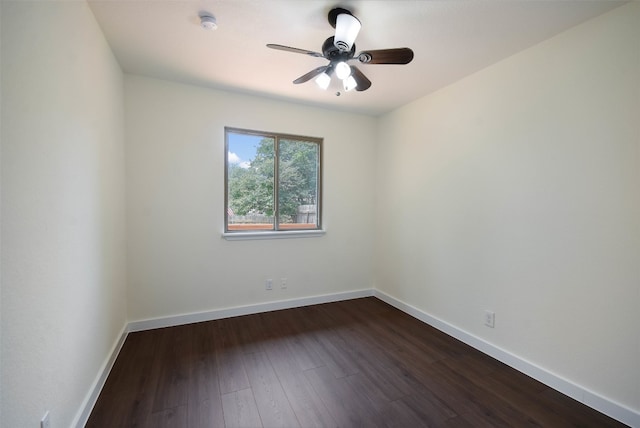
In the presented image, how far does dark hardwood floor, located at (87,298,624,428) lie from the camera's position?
1.64 m

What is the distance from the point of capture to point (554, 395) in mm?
1848

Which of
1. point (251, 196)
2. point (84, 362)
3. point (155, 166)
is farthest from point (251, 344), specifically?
point (155, 166)

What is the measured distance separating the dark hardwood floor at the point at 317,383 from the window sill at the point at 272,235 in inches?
37.2

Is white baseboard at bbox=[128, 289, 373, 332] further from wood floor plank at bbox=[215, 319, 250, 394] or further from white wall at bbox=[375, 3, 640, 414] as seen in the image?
white wall at bbox=[375, 3, 640, 414]

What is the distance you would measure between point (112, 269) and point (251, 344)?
4.38 ft

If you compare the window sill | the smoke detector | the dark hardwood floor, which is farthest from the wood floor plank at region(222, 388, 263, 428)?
the smoke detector

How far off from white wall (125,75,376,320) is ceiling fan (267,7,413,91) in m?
1.31

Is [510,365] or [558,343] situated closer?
[558,343]

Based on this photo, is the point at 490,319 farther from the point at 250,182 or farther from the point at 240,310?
the point at 250,182

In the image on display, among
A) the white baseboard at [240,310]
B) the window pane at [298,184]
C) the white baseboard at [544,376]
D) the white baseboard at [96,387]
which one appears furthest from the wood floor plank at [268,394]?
the white baseboard at [544,376]

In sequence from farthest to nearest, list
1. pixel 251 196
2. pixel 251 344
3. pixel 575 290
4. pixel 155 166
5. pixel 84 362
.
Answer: pixel 251 196 → pixel 155 166 → pixel 251 344 → pixel 575 290 → pixel 84 362

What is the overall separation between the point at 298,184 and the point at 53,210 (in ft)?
Result: 7.91

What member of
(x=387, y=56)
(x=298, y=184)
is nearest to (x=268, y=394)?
(x=298, y=184)

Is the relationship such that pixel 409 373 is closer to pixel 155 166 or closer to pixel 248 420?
pixel 248 420
